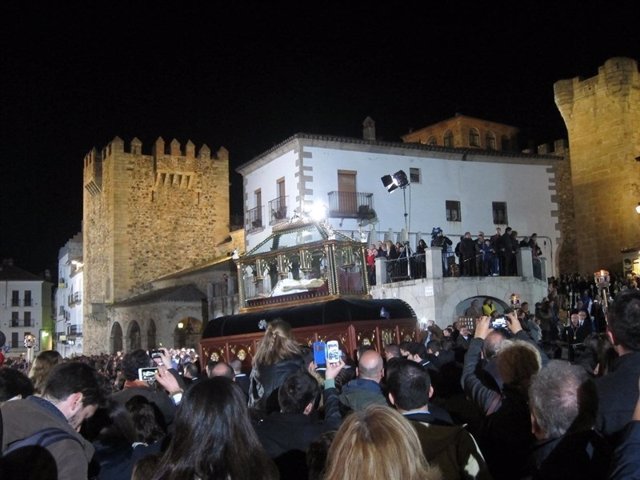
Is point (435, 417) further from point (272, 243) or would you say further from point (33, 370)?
point (272, 243)

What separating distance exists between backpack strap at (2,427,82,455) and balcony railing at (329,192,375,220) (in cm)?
2153

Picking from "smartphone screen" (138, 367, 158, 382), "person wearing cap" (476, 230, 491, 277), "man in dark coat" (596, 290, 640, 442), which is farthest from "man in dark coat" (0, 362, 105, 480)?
"person wearing cap" (476, 230, 491, 277)

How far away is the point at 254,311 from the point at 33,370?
7.12m

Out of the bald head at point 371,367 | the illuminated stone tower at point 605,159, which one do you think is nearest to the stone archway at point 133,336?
the illuminated stone tower at point 605,159

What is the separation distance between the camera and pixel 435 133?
3734cm

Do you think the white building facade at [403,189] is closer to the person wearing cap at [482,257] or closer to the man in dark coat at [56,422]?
the person wearing cap at [482,257]

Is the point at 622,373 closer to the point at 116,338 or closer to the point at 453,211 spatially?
the point at 453,211

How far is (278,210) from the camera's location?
85.1 ft

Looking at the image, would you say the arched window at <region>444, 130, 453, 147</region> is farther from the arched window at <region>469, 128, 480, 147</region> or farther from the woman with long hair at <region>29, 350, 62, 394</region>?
the woman with long hair at <region>29, 350, 62, 394</region>

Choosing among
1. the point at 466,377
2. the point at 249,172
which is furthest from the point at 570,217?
the point at 466,377

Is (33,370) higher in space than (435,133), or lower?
lower

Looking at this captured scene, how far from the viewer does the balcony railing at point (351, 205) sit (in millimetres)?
24625

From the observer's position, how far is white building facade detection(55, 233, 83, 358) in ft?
157

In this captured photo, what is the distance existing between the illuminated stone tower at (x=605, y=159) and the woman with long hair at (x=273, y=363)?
24793 millimetres
